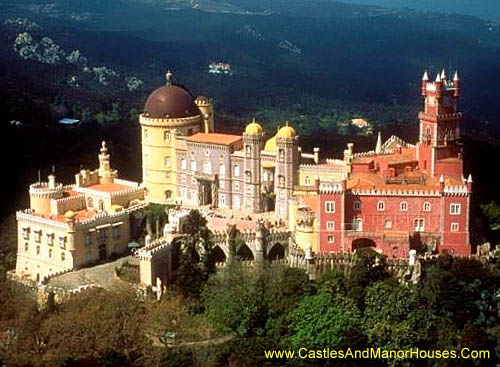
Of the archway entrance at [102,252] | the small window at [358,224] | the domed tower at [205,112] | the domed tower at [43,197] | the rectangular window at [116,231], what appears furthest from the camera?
the domed tower at [205,112]

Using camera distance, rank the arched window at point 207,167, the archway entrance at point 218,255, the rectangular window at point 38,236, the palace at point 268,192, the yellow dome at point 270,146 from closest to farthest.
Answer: the palace at point 268,192 → the archway entrance at point 218,255 → the rectangular window at point 38,236 → the yellow dome at point 270,146 → the arched window at point 207,167

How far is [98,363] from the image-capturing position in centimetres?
3497

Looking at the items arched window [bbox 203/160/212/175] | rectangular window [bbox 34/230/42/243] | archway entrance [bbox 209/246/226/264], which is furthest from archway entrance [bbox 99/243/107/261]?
arched window [bbox 203/160/212/175]

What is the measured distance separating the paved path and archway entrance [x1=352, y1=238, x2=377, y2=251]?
35.6 feet

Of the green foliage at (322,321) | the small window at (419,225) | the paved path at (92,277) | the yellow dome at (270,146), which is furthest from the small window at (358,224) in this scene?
the paved path at (92,277)

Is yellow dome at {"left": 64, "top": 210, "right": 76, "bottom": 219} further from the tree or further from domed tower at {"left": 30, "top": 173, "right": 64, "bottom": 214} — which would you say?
the tree

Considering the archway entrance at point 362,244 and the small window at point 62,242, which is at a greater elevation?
the archway entrance at point 362,244

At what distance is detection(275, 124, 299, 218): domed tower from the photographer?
149ft

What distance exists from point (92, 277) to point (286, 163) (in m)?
11.1

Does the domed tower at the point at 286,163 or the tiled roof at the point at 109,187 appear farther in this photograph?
the tiled roof at the point at 109,187

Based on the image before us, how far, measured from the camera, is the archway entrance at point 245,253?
43169mm

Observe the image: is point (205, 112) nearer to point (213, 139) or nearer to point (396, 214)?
point (213, 139)

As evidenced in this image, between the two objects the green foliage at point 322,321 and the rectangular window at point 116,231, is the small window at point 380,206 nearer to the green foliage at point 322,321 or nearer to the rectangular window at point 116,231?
the green foliage at point 322,321

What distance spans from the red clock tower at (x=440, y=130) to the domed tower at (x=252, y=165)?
835 centimetres
